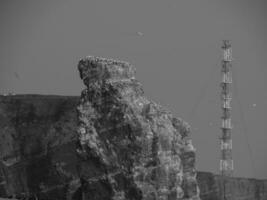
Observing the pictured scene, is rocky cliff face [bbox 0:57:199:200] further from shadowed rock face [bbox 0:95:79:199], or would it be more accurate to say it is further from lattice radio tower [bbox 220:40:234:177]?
lattice radio tower [bbox 220:40:234:177]

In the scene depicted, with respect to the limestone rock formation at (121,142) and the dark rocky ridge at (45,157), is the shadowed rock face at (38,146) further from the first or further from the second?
the limestone rock formation at (121,142)

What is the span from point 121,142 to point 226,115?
54.4ft

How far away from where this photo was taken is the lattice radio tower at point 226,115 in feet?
95.7

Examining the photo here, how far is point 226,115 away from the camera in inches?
1160

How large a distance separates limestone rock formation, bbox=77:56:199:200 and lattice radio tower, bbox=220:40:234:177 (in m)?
15.5

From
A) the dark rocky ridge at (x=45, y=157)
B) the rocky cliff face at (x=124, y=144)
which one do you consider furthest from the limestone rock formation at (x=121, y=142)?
the dark rocky ridge at (x=45, y=157)

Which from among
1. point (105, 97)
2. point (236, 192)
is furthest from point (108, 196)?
point (236, 192)

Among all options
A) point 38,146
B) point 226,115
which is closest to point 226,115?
point 226,115

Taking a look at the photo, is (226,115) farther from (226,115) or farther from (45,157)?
(45,157)

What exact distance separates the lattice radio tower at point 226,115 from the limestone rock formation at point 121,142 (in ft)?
50.9

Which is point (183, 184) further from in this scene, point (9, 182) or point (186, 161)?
point (9, 182)

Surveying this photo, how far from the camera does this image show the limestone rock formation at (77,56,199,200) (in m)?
13.2

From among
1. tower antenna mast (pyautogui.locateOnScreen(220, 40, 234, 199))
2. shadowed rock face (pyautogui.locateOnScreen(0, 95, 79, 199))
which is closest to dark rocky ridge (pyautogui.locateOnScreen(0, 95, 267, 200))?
shadowed rock face (pyautogui.locateOnScreen(0, 95, 79, 199))

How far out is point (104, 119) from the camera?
13.5m
